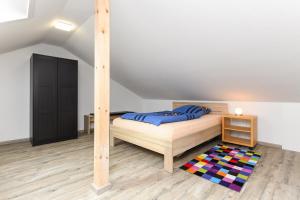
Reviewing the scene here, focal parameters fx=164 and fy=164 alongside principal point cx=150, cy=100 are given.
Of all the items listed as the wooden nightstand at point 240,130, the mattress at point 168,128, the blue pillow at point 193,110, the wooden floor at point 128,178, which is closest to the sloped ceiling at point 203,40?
the blue pillow at point 193,110

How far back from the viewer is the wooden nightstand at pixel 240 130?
3.27m

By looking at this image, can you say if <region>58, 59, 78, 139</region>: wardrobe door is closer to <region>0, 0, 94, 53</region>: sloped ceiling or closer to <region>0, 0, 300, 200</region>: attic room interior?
<region>0, 0, 300, 200</region>: attic room interior

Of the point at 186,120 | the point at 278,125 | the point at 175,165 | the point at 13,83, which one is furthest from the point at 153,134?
the point at 13,83

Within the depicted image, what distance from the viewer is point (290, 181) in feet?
6.71

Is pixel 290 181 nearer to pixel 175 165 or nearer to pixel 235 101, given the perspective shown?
pixel 175 165

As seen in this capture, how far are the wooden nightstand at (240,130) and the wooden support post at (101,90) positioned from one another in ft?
9.08

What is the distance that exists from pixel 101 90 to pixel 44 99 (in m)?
2.39

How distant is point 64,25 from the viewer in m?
2.98

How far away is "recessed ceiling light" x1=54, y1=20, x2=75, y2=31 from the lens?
2.85 m

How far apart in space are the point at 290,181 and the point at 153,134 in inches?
72.6

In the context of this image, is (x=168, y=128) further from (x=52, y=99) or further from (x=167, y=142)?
(x=52, y=99)

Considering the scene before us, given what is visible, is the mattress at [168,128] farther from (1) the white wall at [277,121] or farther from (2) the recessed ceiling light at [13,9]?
(2) the recessed ceiling light at [13,9]

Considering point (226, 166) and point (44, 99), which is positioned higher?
point (44, 99)

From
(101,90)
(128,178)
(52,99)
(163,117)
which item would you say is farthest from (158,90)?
(101,90)
